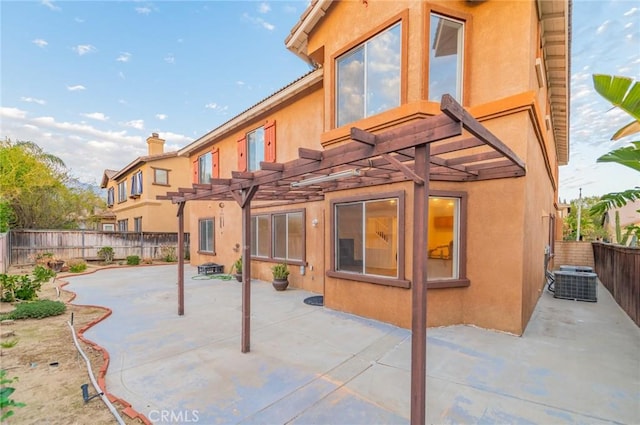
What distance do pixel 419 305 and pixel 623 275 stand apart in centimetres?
821

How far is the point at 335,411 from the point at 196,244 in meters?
14.3

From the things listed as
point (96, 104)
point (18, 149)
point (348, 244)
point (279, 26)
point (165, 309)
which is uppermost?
point (279, 26)

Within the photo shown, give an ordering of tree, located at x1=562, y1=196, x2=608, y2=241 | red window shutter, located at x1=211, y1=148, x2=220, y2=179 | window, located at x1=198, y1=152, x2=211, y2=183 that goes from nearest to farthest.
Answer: red window shutter, located at x1=211, y1=148, x2=220, y2=179
window, located at x1=198, y1=152, x2=211, y2=183
tree, located at x1=562, y1=196, x2=608, y2=241

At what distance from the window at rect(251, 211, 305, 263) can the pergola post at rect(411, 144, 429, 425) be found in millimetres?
6699

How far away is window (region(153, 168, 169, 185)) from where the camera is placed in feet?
65.4

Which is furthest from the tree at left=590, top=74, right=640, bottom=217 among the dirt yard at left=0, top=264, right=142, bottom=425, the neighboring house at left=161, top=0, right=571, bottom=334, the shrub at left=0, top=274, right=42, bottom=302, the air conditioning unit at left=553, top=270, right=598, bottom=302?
the shrub at left=0, top=274, right=42, bottom=302

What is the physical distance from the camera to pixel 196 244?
51.2 feet

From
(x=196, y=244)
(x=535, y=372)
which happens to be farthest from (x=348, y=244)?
(x=196, y=244)

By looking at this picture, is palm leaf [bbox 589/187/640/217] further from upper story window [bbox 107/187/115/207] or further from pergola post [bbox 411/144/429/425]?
upper story window [bbox 107/187/115/207]

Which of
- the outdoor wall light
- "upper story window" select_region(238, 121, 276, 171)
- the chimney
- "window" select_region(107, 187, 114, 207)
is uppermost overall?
the chimney

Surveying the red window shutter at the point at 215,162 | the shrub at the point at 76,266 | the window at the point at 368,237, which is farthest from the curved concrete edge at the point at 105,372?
the shrub at the point at 76,266

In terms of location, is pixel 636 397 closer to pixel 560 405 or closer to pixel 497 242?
pixel 560 405

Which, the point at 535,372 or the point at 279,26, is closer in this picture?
the point at 535,372

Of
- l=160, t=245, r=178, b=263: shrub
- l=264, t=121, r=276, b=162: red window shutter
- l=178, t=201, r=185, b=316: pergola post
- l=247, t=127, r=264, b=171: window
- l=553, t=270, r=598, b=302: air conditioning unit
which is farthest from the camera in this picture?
l=160, t=245, r=178, b=263: shrub
